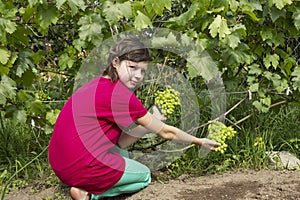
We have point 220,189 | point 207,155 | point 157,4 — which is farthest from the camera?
point 207,155

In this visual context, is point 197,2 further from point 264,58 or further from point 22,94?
point 22,94

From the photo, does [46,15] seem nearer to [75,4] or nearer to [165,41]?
[75,4]

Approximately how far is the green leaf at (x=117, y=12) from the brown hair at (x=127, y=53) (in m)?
0.16

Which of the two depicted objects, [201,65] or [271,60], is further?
[271,60]

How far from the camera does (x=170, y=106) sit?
312 cm

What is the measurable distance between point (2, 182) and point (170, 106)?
1407mm

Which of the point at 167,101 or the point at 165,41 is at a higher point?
the point at 165,41

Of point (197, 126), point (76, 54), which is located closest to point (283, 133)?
point (197, 126)

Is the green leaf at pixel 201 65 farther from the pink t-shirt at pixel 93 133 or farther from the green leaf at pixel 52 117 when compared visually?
the green leaf at pixel 52 117

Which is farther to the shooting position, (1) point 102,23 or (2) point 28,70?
(2) point 28,70

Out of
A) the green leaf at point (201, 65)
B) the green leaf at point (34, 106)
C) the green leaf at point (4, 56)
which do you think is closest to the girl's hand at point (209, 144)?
the green leaf at point (201, 65)

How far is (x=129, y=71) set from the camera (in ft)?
9.53

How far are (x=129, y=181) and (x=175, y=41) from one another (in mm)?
962

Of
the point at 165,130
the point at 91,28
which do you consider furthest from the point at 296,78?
the point at 91,28
